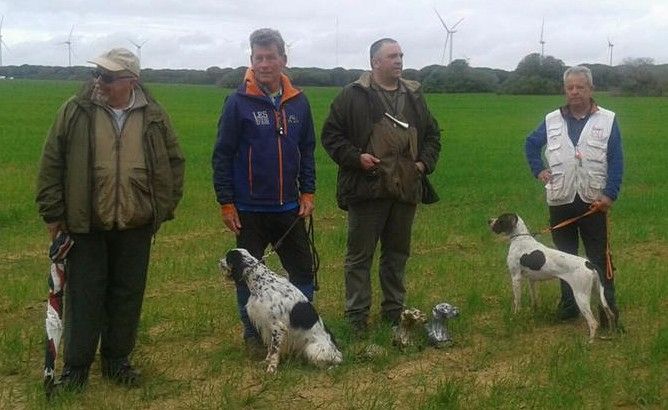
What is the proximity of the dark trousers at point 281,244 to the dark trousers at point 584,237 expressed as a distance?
6.92 feet

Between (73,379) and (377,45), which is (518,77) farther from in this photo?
(73,379)

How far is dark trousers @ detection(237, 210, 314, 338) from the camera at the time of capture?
5891 mm

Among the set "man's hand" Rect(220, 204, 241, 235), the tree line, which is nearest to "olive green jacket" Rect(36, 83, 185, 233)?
"man's hand" Rect(220, 204, 241, 235)

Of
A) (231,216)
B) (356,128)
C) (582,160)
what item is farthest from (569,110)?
(231,216)

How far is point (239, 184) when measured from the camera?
5770 millimetres

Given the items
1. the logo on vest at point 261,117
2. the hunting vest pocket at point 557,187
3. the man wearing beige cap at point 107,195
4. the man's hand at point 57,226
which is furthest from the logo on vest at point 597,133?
the man's hand at point 57,226

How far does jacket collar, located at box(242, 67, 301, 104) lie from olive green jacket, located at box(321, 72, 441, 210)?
0.50 metres

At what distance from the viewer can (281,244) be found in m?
6.06

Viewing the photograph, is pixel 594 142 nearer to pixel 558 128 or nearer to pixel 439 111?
pixel 558 128

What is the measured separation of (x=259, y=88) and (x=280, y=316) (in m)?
1.52

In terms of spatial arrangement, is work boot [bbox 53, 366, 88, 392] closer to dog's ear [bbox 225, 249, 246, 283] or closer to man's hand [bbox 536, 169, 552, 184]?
dog's ear [bbox 225, 249, 246, 283]

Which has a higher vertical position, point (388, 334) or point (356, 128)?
point (356, 128)

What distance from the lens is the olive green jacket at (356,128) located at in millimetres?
6227

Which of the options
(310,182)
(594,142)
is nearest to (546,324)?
(594,142)
